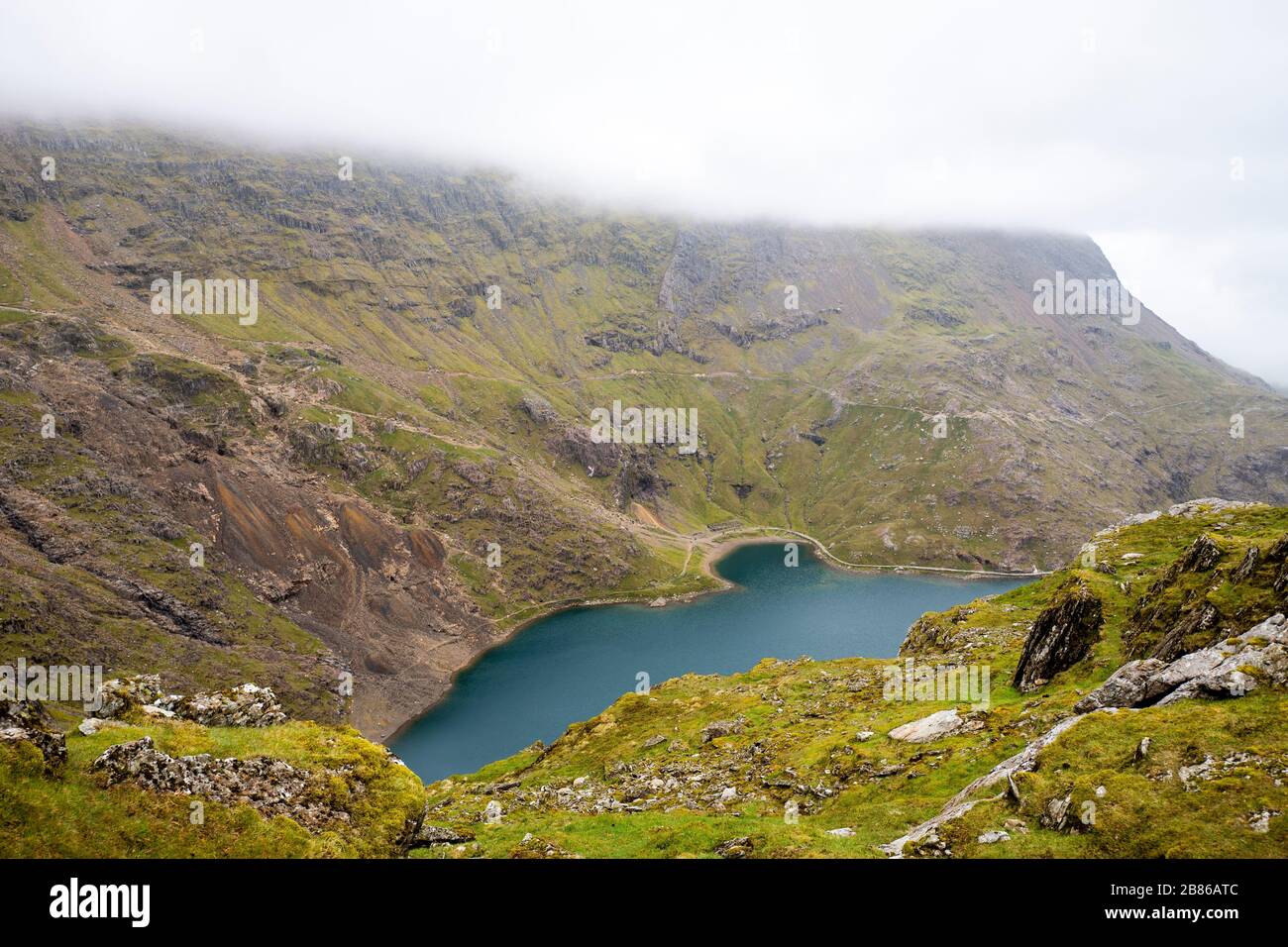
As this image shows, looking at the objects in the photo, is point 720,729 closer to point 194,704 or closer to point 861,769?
point 861,769

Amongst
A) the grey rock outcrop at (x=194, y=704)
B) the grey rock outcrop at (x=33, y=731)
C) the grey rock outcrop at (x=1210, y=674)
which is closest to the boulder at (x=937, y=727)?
the grey rock outcrop at (x=1210, y=674)

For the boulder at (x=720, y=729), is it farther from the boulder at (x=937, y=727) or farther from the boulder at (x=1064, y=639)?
the boulder at (x=1064, y=639)

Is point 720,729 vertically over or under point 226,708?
under

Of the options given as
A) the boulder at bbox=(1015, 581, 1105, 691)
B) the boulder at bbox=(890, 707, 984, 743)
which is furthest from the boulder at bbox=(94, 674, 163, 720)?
the boulder at bbox=(1015, 581, 1105, 691)

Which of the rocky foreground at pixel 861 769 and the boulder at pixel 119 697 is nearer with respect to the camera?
the rocky foreground at pixel 861 769

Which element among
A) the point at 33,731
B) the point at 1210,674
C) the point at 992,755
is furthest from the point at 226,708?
the point at 1210,674

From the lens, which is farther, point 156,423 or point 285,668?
point 156,423
